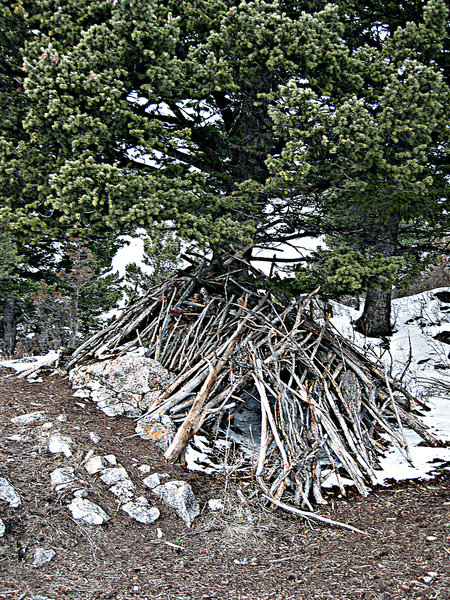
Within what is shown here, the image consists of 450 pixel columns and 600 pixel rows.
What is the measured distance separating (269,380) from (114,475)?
1.92 m

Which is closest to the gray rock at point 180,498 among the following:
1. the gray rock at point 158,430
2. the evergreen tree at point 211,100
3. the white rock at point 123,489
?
the white rock at point 123,489

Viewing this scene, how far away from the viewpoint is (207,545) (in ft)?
10.5

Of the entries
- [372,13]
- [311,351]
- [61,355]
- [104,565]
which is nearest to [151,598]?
[104,565]

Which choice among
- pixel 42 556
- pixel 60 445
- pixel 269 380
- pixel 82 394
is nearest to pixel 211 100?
pixel 269 380

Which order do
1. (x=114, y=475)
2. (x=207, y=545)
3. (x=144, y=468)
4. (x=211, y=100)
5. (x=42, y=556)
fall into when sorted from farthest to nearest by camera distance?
(x=211, y=100)
(x=144, y=468)
(x=114, y=475)
(x=207, y=545)
(x=42, y=556)

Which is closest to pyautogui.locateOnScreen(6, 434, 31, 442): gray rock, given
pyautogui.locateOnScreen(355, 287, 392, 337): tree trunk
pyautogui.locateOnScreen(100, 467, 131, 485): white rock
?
pyautogui.locateOnScreen(100, 467, 131, 485): white rock

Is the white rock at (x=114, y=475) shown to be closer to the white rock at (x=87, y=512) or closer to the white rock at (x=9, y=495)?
the white rock at (x=87, y=512)

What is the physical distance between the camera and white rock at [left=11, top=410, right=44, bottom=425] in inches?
171

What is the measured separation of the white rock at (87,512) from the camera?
3199 mm

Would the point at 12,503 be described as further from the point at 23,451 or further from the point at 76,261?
the point at 76,261

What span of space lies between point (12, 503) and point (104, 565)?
0.88 m

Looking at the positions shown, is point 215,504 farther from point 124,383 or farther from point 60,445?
point 124,383

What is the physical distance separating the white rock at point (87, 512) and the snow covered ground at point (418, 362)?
1.05m

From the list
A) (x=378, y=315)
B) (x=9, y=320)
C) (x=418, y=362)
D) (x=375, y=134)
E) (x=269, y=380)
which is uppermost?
(x=375, y=134)
